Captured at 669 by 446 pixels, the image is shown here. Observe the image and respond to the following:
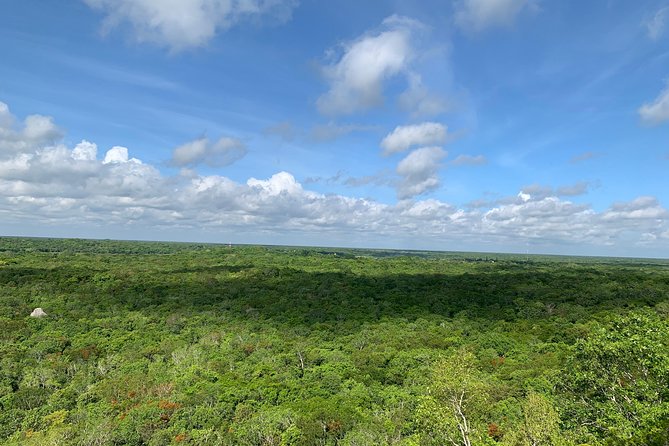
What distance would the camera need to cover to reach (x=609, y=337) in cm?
2514

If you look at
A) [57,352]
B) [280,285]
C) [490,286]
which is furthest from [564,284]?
[57,352]

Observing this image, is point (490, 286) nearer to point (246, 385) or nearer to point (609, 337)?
point (246, 385)

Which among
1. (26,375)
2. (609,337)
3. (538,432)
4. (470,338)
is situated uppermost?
(609,337)

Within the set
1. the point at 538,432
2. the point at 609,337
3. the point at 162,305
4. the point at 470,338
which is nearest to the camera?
the point at 538,432

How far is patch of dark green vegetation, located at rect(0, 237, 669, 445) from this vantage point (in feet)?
83.3

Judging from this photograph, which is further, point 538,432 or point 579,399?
point 579,399

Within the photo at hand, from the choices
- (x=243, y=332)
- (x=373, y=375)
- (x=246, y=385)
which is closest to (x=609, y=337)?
(x=373, y=375)

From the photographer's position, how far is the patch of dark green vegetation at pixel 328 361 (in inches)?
1000

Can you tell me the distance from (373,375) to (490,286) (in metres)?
89.2

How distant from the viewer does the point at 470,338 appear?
8319cm

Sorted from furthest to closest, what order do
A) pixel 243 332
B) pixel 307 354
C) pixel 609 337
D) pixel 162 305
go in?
pixel 162 305, pixel 243 332, pixel 307 354, pixel 609 337

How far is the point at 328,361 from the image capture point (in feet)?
235

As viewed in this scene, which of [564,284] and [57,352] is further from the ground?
[564,284]

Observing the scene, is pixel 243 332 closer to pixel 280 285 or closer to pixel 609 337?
pixel 280 285
